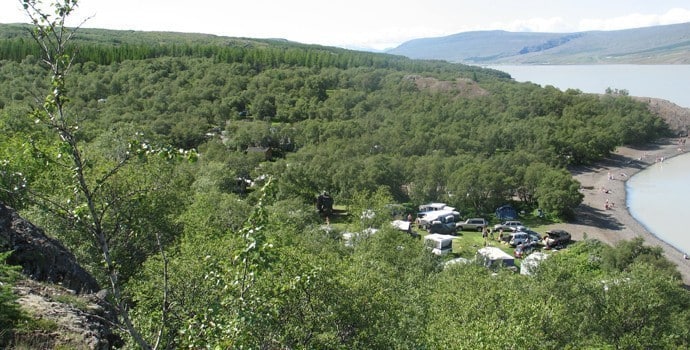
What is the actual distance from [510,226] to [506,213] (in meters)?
4.04

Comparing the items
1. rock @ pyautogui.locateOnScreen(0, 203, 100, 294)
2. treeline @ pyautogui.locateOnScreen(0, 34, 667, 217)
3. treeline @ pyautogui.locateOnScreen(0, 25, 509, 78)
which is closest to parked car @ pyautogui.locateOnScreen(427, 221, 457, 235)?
treeline @ pyautogui.locateOnScreen(0, 34, 667, 217)

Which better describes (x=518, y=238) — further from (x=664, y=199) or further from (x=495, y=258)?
(x=664, y=199)

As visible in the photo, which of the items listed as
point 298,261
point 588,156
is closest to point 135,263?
point 298,261

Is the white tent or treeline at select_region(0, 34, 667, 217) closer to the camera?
the white tent

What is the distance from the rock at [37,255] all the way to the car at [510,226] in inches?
1151

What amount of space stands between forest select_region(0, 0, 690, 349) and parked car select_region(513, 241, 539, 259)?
239 centimetres

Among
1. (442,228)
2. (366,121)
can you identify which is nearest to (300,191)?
(442,228)

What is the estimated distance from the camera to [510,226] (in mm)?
35594

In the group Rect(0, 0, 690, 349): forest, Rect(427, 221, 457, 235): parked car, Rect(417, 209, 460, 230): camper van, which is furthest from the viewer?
Rect(417, 209, 460, 230): camper van

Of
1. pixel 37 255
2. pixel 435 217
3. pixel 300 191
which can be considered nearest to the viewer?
pixel 37 255

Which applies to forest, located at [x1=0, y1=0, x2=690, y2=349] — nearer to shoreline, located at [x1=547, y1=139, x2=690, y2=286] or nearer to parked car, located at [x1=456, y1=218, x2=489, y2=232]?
shoreline, located at [x1=547, y1=139, x2=690, y2=286]

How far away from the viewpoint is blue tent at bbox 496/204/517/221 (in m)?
39.1

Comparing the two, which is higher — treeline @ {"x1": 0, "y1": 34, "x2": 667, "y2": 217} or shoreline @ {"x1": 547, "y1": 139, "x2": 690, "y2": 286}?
treeline @ {"x1": 0, "y1": 34, "x2": 667, "y2": 217}

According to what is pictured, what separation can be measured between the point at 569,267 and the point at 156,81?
7488cm
